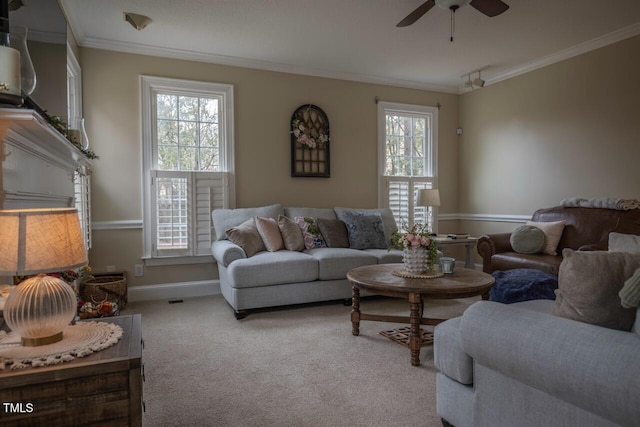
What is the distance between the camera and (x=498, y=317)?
1505mm

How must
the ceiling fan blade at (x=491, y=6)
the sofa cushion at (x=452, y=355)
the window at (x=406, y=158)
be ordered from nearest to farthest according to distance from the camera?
the sofa cushion at (x=452, y=355) → the ceiling fan blade at (x=491, y=6) → the window at (x=406, y=158)

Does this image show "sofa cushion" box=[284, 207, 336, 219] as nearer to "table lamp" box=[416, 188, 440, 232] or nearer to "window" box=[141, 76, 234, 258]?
"window" box=[141, 76, 234, 258]

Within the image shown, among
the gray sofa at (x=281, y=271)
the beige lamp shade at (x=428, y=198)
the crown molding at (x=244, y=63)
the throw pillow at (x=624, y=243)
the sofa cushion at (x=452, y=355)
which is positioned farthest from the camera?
the beige lamp shade at (x=428, y=198)

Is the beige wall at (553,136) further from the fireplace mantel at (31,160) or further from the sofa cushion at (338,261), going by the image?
the fireplace mantel at (31,160)

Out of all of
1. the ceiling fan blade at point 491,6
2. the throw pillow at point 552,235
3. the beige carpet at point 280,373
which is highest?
the ceiling fan blade at point 491,6

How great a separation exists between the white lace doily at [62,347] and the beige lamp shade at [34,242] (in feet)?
0.85

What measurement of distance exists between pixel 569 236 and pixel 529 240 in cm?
44

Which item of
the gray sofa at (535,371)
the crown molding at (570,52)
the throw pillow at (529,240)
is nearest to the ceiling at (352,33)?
the crown molding at (570,52)

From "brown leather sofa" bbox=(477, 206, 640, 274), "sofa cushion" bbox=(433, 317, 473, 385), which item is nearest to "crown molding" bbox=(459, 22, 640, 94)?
"brown leather sofa" bbox=(477, 206, 640, 274)

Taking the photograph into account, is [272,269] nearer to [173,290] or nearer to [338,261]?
[338,261]

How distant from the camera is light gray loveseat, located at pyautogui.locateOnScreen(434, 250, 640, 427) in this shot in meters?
1.16

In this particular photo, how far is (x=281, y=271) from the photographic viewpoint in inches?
148

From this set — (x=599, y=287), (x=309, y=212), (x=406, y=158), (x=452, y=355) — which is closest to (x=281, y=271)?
(x=309, y=212)

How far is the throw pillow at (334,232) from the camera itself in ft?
14.6
